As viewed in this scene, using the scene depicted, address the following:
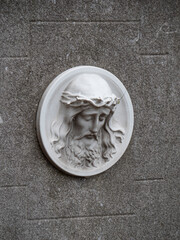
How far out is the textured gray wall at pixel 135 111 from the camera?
2.96m

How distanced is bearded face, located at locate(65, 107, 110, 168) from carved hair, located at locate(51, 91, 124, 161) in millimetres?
35

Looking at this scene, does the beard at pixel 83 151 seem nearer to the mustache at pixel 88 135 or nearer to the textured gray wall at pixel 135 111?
the mustache at pixel 88 135

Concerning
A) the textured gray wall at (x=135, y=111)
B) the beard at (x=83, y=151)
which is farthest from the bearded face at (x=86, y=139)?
the textured gray wall at (x=135, y=111)

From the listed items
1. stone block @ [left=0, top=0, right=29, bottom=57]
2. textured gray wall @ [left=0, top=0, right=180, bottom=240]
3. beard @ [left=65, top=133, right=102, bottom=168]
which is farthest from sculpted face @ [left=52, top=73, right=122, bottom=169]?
stone block @ [left=0, top=0, right=29, bottom=57]

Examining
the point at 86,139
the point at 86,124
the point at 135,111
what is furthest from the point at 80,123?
the point at 135,111

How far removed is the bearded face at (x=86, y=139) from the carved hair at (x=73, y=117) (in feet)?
0.11

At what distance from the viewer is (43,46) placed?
Result: 2971 mm

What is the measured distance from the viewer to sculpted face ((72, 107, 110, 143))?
2881mm

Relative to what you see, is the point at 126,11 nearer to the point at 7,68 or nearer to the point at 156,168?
the point at 7,68

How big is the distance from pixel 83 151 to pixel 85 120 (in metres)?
0.25

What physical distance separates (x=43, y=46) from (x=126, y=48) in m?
0.56

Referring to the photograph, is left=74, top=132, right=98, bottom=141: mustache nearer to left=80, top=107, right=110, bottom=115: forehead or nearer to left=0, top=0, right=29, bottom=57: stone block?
left=80, top=107, right=110, bottom=115: forehead

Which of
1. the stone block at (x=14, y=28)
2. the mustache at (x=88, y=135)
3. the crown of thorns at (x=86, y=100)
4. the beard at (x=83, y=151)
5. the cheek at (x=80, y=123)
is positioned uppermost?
the stone block at (x=14, y=28)

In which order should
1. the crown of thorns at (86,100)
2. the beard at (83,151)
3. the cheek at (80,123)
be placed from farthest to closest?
1. the beard at (83,151)
2. the cheek at (80,123)
3. the crown of thorns at (86,100)
